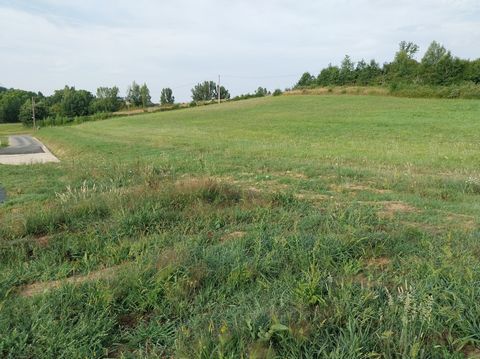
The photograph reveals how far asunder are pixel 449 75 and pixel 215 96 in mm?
71755

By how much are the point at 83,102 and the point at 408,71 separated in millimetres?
88374

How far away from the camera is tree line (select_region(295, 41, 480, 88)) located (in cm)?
6009

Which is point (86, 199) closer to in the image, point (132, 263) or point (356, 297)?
point (132, 263)

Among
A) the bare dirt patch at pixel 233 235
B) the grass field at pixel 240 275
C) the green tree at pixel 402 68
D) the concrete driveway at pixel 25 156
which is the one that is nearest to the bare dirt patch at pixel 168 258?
the grass field at pixel 240 275

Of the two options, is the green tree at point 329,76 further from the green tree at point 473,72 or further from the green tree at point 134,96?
the green tree at point 134,96

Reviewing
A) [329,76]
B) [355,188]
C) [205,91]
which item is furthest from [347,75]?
[355,188]

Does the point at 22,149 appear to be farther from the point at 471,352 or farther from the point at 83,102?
the point at 83,102

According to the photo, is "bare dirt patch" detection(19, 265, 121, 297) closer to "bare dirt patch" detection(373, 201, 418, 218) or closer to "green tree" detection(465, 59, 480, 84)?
"bare dirt patch" detection(373, 201, 418, 218)

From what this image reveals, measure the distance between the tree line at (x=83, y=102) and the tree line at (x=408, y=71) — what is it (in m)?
34.7

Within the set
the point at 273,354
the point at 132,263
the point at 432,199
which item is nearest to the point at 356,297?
the point at 273,354

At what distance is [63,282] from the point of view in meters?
3.23

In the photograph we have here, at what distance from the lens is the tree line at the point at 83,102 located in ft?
336

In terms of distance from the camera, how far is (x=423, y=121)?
2786cm

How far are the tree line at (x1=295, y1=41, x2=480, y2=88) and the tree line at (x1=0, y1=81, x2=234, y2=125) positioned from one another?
34.7m
